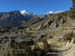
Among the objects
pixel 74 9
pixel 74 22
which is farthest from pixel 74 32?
pixel 74 22

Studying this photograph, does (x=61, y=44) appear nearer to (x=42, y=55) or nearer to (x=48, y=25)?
(x=42, y=55)

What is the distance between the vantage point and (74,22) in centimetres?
3172

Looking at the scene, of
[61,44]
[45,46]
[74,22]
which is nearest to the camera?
[45,46]

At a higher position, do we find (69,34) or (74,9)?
(74,9)

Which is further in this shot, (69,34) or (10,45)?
(69,34)

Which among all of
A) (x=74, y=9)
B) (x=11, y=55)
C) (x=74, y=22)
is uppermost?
(x=74, y=9)

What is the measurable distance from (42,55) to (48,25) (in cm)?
10577

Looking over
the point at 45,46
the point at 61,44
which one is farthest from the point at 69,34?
the point at 45,46

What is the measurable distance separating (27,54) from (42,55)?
234cm

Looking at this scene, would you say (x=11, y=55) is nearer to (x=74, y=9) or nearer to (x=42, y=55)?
(x=42, y=55)

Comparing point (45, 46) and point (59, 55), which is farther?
point (45, 46)

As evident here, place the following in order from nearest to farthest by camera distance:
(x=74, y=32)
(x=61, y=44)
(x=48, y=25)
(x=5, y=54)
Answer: (x=5, y=54) → (x=61, y=44) → (x=74, y=32) → (x=48, y=25)

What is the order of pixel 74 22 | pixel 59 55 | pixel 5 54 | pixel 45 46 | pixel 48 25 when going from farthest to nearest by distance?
pixel 48 25 → pixel 74 22 → pixel 45 46 → pixel 59 55 → pixel 5 54

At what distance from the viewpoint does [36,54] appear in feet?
45.5
